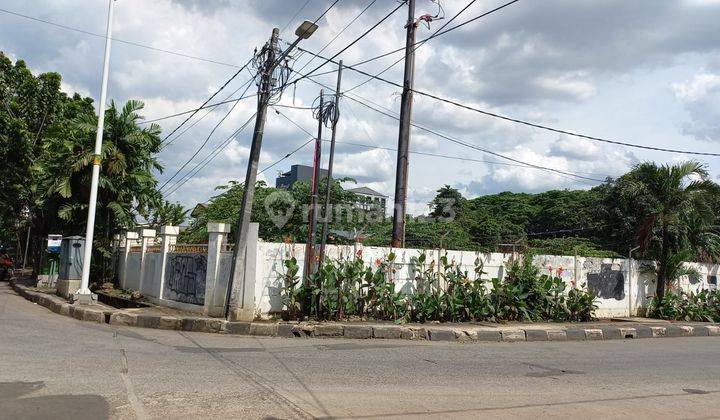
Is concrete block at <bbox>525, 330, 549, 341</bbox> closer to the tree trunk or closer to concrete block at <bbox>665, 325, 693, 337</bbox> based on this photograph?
concrete block at <bbox>665, 325, 693, 337</bbox>

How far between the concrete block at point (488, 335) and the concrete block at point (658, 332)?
4.89 meters

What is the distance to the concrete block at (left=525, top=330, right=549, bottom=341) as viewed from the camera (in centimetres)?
1233

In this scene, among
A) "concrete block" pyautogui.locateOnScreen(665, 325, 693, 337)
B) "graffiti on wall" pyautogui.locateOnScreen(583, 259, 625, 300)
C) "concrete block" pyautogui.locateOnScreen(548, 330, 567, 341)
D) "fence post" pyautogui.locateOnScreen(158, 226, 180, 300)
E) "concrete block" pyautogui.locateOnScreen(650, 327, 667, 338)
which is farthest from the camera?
"graffiti on wall" pyautogui.locateOnScreen(583, 259, 625, 300)

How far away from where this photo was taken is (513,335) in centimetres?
1221

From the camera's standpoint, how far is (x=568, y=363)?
365 inches

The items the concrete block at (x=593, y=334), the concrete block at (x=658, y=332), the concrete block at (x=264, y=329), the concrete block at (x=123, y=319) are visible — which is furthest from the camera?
the concrete block at (x=658, y=332)

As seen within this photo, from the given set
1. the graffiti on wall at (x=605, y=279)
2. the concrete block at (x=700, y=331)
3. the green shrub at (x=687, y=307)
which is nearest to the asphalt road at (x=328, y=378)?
the concrete block at (x=700, y=331)

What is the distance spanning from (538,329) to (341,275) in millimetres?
4686

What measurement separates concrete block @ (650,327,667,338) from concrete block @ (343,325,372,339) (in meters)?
7.77

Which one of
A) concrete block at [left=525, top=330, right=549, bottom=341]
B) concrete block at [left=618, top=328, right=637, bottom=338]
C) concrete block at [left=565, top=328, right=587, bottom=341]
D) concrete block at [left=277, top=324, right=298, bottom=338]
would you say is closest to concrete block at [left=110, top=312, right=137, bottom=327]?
concrete block at [left=277, top=324, right=298, bottom=338]

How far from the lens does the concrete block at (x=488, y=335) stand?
1195 centimetres

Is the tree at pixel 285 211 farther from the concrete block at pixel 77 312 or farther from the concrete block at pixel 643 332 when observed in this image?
the concrete block at pixel 643 332

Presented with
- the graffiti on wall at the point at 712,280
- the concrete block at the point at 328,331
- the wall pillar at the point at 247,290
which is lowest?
the concrete block at the point at 328,331

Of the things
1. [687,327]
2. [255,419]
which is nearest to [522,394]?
[255,419]
